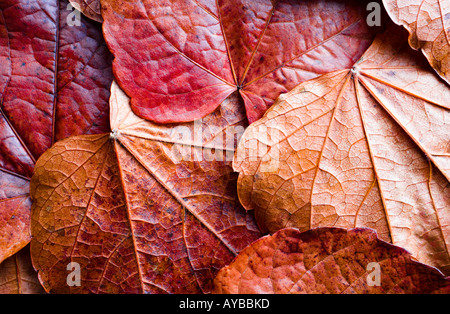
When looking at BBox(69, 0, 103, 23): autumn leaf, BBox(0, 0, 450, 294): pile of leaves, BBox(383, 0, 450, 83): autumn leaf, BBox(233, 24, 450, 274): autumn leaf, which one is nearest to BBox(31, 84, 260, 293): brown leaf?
BBox(0, 0, 450, 294): pile of leaves

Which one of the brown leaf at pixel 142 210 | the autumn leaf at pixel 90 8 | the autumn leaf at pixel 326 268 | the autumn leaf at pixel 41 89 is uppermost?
the autumn leaf at pixel 90 8

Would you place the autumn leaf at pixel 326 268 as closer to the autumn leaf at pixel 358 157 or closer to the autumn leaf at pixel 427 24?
the autumn leaf at pixel 358 157

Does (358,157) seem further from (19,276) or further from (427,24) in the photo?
(19,276)

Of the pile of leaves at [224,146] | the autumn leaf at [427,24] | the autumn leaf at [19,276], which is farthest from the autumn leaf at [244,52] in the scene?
the autumn leaf at [19,276]

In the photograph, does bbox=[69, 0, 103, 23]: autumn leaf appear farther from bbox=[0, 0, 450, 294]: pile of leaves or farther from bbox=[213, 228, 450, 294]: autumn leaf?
bbox=[213, 228, 450, 294]: autumn leaf

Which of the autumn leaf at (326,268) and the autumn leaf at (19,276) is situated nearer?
the autumn leaf at (326,268)

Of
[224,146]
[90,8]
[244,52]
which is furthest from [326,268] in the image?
[90,8]
